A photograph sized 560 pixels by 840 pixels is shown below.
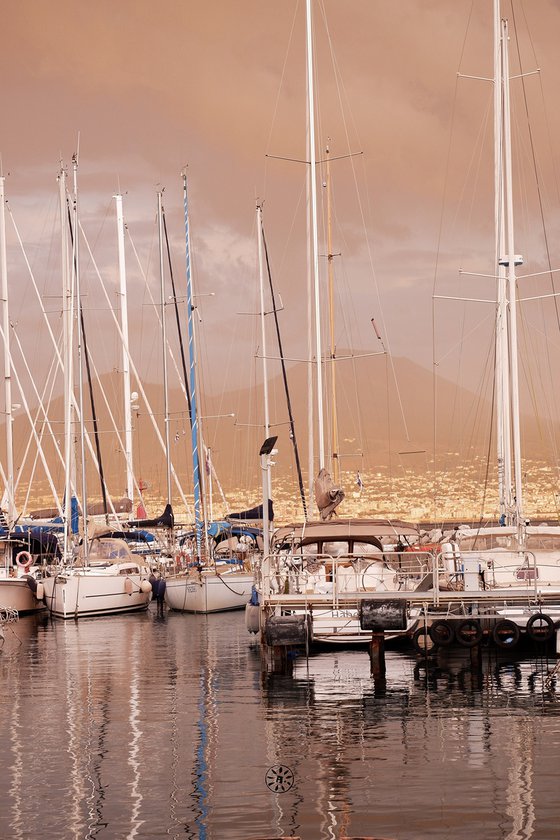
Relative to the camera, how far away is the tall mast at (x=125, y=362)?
57.2 meters

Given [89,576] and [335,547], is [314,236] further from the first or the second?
[89,576]

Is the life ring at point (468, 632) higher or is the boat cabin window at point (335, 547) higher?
the boat cabin window at point (335, 547)

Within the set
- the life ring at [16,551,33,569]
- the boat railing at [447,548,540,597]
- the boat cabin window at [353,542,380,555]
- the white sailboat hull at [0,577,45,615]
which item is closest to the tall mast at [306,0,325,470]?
the boat cabin window at [353,542,380,555]

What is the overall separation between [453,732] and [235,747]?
3292 millimetres

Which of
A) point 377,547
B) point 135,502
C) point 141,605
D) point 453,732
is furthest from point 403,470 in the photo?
point 453,732

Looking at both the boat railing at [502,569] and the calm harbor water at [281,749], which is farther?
the boat railing at [502,569]

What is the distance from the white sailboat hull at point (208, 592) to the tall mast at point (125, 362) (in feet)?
41.6

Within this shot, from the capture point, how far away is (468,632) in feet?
81.4

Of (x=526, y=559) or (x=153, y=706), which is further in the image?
(x=526, y=559)

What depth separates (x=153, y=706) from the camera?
2191 centimetres

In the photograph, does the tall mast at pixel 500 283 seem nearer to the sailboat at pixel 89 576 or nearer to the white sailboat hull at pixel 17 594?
the sailboat at pixel 89 576

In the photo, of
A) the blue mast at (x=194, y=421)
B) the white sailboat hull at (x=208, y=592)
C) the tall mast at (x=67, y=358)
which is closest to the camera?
the white sailboat hull at (x=208, y=592)

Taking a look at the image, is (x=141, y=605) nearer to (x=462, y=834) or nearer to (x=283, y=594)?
(x=283, y=594)

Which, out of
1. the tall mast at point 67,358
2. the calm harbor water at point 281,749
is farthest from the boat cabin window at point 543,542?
the tall mast at point 67,358
